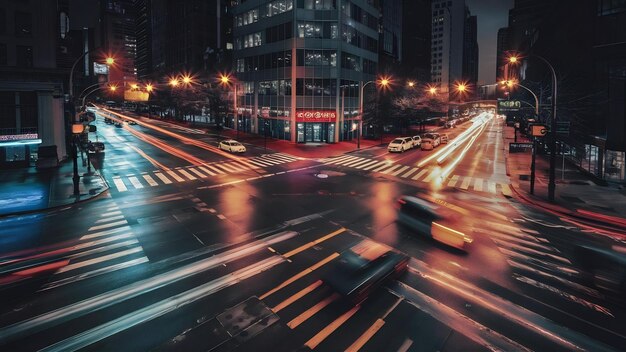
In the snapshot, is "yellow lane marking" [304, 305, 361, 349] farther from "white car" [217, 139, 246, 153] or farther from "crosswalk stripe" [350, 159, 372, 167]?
"white car" [217, 139, 246, 153]

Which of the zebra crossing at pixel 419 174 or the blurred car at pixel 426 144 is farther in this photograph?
the blurred car at pixel 426 144

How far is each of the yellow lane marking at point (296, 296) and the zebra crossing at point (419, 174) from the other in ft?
60.6

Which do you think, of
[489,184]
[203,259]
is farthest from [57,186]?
[489,184]

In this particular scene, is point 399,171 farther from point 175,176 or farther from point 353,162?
point 175,176

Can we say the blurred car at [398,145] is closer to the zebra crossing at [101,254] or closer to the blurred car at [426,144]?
the blurred car at [426,144]

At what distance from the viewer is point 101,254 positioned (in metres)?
13.3

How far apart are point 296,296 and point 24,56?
35.8 m

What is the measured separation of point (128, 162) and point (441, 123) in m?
94.1

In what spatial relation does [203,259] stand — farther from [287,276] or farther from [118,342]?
[118,342]

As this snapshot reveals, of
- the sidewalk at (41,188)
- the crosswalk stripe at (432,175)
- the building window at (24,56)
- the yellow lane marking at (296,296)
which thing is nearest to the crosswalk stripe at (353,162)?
the crosswalk stripe at (432,175)

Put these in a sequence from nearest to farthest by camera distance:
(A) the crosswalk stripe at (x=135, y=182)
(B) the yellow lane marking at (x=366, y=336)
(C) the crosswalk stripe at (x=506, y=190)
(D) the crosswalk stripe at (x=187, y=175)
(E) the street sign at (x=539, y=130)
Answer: (B) the yellow lane marking at (x=366, y=336) → (E) the street sign at (x=539, y=130) → (C) the crosswalk stripe at (x=506, y=190) → (A) the crosswalk stripe at (x=135, y=182) → (D) the crosswalk stripe at (x=187, y=175)

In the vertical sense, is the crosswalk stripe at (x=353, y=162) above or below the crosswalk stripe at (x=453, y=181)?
above

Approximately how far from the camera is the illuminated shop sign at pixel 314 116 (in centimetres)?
5444

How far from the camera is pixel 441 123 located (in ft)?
361
